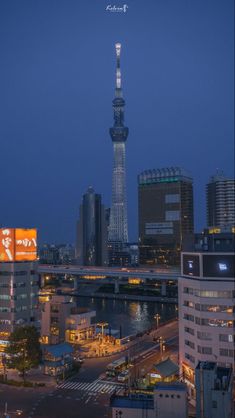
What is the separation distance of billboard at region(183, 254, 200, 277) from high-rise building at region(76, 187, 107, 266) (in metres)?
87.6

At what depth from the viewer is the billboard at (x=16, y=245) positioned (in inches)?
1099

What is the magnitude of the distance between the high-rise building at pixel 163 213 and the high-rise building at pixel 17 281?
65.2m

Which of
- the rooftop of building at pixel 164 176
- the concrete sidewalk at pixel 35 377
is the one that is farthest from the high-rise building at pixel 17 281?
the rooftop of building at pixel 164 176

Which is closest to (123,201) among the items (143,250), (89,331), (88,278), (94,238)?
(94,238)

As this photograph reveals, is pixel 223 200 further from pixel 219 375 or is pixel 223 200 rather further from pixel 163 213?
pixel 219 375

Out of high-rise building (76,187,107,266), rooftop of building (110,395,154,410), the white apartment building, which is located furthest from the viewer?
high-rise building (76,187,107,266)

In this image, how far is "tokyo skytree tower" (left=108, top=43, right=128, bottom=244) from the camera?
423 feet

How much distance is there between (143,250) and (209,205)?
24.5m

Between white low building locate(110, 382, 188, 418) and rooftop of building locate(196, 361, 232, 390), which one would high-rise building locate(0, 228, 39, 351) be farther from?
rooftop of building locate(196, 361, 232, 390)

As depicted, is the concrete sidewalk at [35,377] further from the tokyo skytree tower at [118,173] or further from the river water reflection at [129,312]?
the tokyo skytree tower at [118,173]

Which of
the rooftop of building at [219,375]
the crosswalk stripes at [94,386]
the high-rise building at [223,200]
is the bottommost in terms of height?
the crosswalk stripes at [94,386]

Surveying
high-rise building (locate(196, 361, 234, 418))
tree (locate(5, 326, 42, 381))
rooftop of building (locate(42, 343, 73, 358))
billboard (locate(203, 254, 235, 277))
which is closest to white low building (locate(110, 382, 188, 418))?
high-rise building (locate(196, 361, 234, 418))

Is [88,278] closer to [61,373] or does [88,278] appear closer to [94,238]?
[94,238]

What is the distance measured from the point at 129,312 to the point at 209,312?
3007 cm
